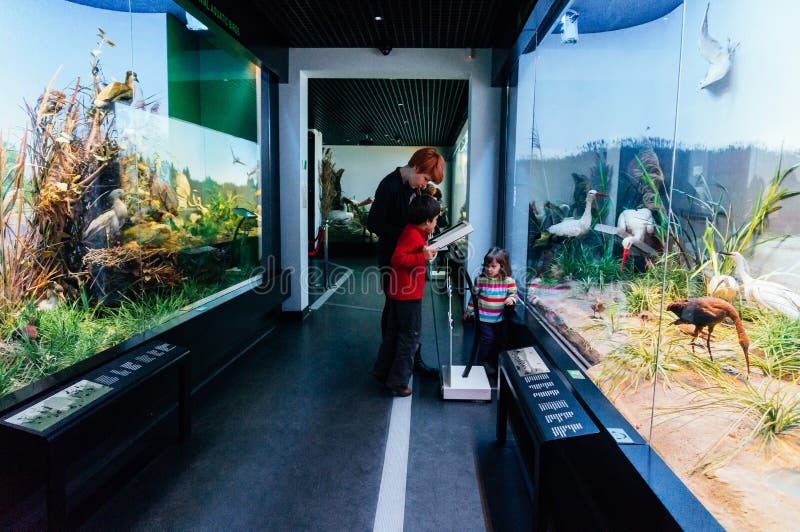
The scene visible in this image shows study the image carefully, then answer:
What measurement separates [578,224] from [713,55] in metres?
1.34

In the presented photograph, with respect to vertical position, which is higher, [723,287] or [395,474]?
[723,287]

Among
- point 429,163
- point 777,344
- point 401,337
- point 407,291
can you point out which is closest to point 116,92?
point 429,163

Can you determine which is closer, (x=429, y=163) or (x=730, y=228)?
(x=730, y=228)

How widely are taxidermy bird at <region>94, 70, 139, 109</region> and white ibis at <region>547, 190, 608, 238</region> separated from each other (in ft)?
8.12

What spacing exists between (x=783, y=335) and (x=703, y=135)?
0.53m

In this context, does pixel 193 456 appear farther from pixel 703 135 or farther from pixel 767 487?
pixel 703 135

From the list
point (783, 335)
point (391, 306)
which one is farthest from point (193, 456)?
point (783, 335)

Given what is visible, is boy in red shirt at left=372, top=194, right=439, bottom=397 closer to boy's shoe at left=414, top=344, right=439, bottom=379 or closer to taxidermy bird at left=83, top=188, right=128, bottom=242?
boy's shoe at left=414, top=344, right=439, bottom=379

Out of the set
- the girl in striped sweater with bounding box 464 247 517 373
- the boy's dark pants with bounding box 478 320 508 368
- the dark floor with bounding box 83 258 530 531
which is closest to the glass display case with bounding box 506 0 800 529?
the dark floor with bounding box 83 258 530 531

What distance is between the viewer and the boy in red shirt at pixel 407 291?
10.2 ft

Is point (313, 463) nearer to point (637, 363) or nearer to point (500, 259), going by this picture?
point (637, 363)

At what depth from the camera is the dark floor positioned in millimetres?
2008

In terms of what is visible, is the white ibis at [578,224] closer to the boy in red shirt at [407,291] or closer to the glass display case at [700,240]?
the glass display case at [700,240]

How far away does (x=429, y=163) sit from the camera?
127 inches
